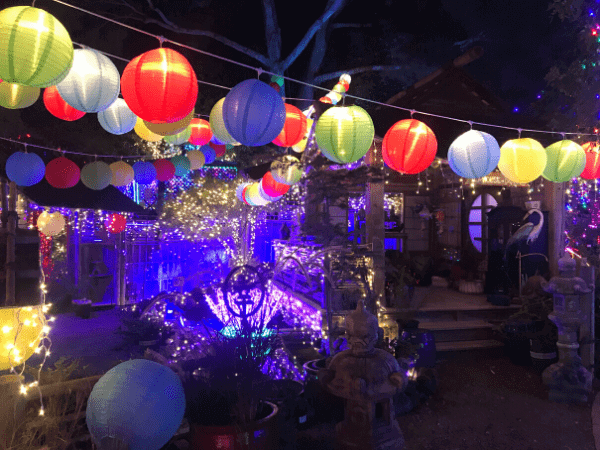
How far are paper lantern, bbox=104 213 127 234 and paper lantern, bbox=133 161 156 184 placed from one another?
3.27 m

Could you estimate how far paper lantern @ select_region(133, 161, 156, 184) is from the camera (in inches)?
321

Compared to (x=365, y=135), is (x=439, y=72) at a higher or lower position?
higher

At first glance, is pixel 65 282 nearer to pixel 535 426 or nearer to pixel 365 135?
pixel 365 135

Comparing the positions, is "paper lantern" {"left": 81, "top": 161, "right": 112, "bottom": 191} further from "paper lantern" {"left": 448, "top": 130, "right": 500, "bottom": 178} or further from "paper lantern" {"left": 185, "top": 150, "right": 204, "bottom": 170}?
"paper lantern" {"left": 448, "top": 130, "right": 500, "bottom": 178}

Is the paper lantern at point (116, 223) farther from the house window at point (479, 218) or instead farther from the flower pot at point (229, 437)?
the house window at point (479, 218)

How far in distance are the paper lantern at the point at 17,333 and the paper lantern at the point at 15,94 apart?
190 centimetres

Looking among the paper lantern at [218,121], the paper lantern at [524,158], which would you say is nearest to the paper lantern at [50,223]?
the paper lantern at [218,121]

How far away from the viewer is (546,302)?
7.08 meters

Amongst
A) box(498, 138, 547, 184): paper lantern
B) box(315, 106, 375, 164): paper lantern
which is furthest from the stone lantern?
box(315, 106, 375, 164): paper lantern

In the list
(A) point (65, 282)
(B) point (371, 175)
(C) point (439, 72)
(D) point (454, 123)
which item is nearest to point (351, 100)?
(C) point (439, 72)

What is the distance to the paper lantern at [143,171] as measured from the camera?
26.7 ft

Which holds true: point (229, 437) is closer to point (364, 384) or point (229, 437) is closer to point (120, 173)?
point (364, 384)

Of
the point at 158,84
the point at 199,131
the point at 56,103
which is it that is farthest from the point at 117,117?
the point at 199,131

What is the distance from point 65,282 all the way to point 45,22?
1045cm
